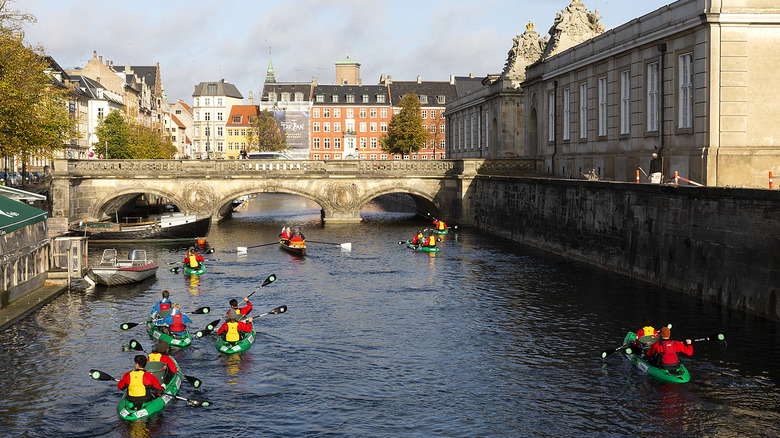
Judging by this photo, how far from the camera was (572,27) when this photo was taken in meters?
67.4

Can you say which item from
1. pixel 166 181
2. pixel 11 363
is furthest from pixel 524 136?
pixel 11 363

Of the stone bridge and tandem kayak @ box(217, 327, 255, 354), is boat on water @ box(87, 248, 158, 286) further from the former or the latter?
the stone bridge

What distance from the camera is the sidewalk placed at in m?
30.7

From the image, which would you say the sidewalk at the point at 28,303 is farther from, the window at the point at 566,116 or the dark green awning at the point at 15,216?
the window at the point at 566,116

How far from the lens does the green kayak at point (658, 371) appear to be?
23.8 meters

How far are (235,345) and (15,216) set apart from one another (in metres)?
12.5

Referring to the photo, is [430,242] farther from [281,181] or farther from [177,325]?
[177,325]

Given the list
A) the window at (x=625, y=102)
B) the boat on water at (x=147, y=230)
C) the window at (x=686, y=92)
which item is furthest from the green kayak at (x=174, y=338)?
the window at (x=625, y=102)

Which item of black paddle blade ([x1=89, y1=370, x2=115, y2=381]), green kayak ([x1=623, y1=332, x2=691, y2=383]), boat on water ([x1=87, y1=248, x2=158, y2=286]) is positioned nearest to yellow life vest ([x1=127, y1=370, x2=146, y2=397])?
black paddle blade ([x1=89, y1=370, x2=115, y2=381])

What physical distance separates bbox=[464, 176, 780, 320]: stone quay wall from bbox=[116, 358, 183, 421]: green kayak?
2027 centimetres

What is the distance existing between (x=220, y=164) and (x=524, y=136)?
28646mm

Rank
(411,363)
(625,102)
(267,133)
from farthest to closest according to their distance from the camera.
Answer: (267,133)
(625,102)
(411,363)

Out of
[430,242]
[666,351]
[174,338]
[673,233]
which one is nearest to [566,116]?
[430,242]

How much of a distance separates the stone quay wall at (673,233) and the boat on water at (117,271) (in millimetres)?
24063
